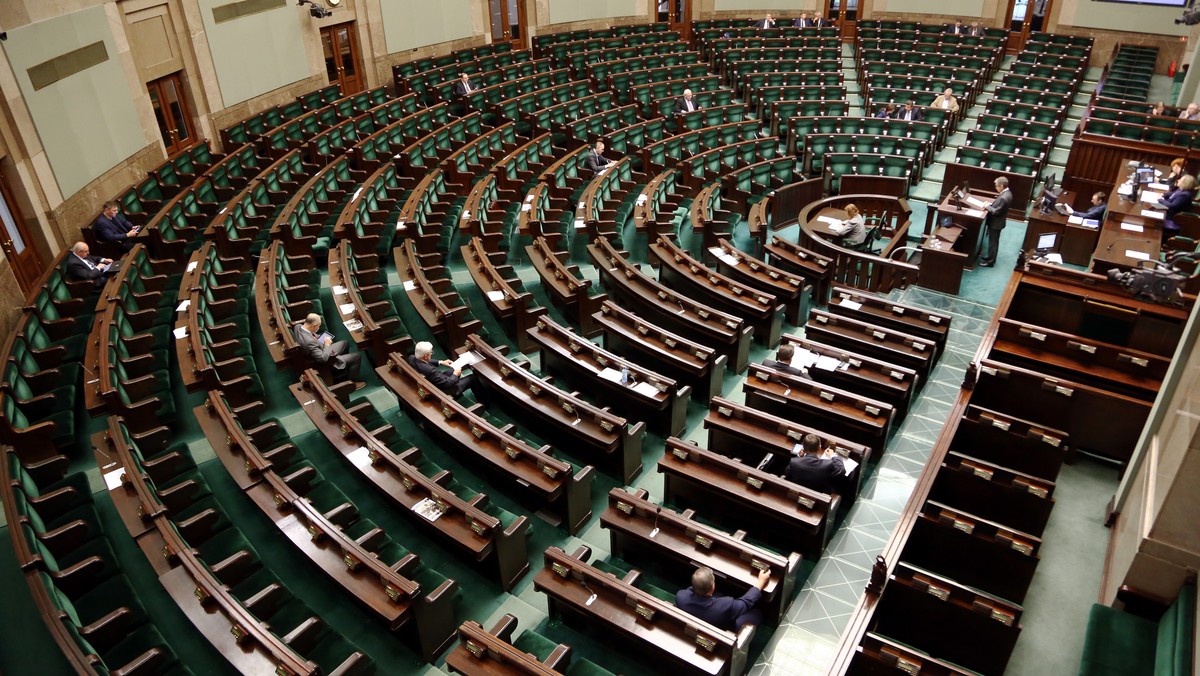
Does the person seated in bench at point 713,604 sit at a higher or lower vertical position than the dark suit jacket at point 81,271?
lower

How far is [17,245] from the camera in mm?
6910

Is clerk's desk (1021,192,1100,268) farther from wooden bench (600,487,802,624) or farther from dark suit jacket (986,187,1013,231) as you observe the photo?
wooden bench (600,487,802,624)

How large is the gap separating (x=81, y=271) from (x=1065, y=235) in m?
9.56

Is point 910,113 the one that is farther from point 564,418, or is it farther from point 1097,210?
point 564,418

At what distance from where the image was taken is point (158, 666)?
3.40m

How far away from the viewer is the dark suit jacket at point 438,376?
5.32 m

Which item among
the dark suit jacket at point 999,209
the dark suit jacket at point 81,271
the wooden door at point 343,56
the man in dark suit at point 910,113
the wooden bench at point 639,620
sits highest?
the wooden door at point 343,56

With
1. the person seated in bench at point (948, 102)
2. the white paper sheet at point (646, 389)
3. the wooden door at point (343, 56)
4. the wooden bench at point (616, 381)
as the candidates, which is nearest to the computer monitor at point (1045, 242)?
the person seated in bench at point (948, 102)

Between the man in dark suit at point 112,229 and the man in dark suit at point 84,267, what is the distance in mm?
531

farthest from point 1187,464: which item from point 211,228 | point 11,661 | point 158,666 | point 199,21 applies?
point 199,21

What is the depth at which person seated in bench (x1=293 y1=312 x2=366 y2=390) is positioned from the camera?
18.0 feet

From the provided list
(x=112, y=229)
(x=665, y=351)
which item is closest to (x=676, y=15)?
(x=112, y=229)

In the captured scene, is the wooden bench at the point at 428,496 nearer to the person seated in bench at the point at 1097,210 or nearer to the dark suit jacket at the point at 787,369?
the dark suit jacket at the point at 787,369

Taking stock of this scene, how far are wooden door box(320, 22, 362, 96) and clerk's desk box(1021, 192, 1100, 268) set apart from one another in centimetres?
1019
